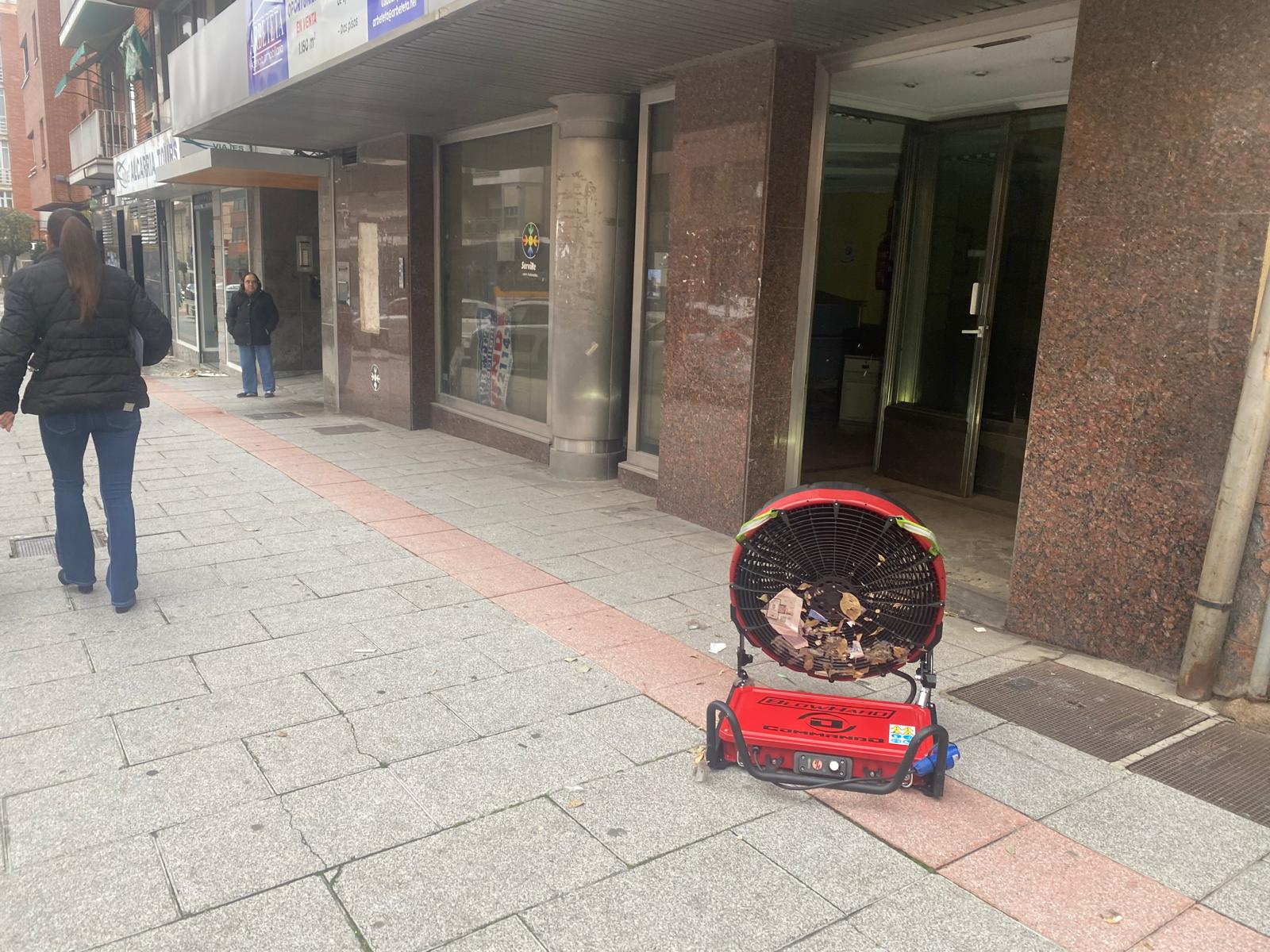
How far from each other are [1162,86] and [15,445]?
32.0 feet

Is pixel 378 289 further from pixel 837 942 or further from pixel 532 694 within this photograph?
pixel 837 942

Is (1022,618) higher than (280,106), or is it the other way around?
(280,106)

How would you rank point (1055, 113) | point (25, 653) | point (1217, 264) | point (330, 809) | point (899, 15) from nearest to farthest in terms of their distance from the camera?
point (330, 809)
point (1217, 264)
point (25, 653)
point (899, 15)
point (1055, 113)

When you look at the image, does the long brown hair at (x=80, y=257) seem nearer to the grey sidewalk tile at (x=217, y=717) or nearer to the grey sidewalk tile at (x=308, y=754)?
the grey sidewalk tile at (x=217, y=717)

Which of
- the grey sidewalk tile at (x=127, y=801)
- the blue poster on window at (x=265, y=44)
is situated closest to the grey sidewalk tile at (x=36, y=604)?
the grey sidewalk tile at (x=127, y=801)

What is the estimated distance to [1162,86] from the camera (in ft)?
12.8

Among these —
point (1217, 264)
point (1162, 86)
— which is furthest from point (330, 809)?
point (1162, 86)

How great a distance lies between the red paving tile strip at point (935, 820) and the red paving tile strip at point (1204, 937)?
0.52 meters

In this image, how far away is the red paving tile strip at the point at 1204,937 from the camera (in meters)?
2.49

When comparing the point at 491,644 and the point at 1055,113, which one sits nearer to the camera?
the point at 491,644

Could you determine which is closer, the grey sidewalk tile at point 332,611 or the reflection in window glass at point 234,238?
the grey sidewalk tile at point 332,611

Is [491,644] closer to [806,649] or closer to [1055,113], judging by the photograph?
[806,649]

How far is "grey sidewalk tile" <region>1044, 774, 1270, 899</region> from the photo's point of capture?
2830 mm

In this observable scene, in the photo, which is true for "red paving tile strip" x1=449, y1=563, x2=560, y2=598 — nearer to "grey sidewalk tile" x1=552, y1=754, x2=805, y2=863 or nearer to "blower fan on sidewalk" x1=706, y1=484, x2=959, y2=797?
"grey sidewalk tile" x1=552, y1=754, x2=805, y2=863
